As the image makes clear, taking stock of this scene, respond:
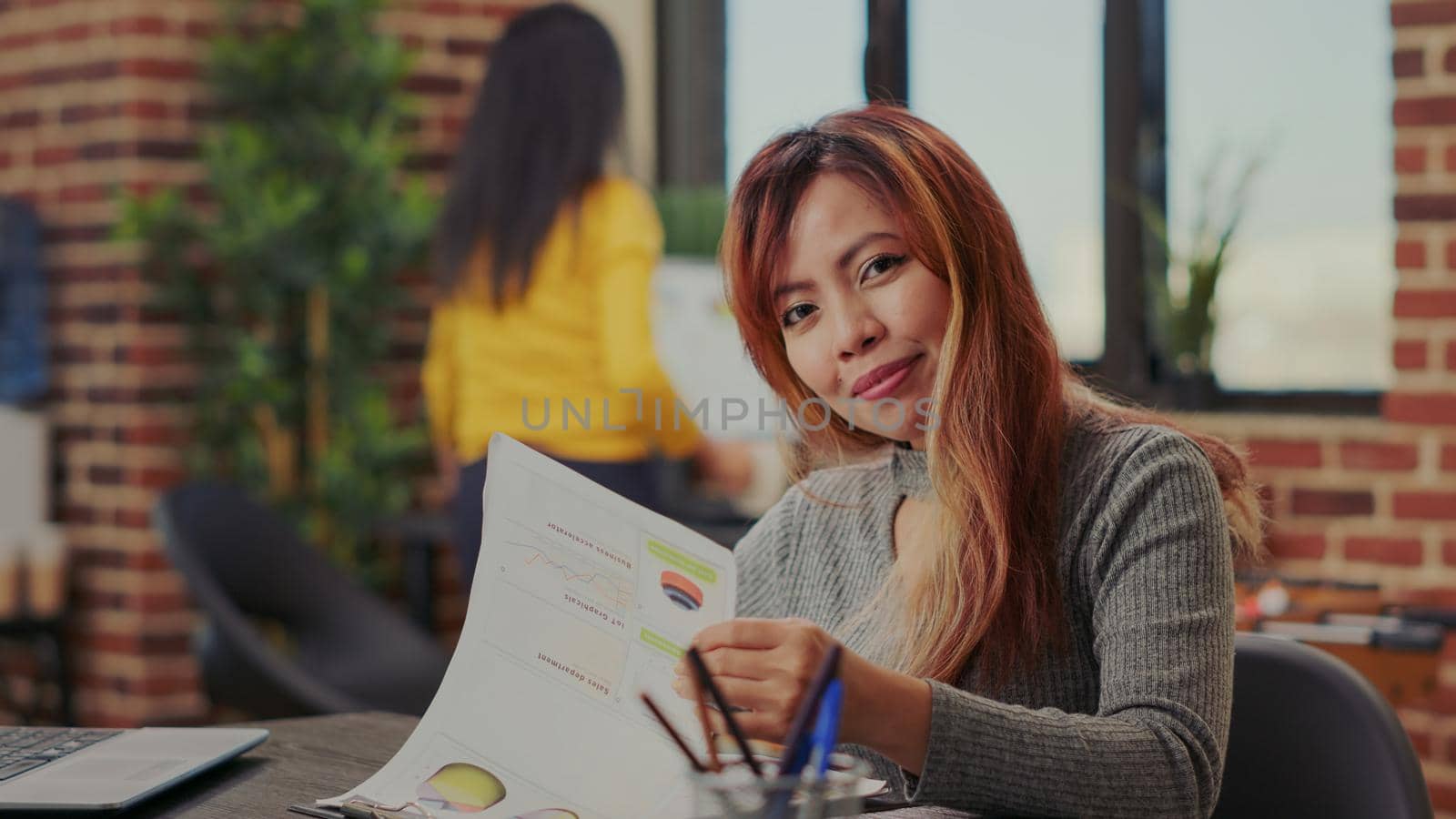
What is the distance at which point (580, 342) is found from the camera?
8.50ft

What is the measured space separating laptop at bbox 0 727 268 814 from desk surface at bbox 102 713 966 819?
14 mm

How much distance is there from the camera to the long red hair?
1.10 m

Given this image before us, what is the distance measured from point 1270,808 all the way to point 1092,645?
218mm

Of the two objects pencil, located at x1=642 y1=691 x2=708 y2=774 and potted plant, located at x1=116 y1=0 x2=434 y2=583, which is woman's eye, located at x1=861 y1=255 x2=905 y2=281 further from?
potted plant, located at x1=116 y1=0 x2=434 y2=583

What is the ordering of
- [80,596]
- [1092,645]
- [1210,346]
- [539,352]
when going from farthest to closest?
1. [80,596]
2. [1210,346]
3. [539,352]
4. [1092,645]

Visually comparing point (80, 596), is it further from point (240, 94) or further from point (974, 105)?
point (974, 105)

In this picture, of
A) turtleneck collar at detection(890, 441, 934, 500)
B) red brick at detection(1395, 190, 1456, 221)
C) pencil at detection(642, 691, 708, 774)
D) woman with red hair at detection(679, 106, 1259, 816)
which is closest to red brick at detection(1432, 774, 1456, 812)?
red brick at detection(1395, 190, 1456, 221)

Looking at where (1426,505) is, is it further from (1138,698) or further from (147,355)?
(147,355)

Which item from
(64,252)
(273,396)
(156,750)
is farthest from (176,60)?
(156,750)

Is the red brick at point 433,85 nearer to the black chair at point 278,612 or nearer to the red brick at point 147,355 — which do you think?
the red brick at point 147,355

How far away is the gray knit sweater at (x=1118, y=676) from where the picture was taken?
0.94 m

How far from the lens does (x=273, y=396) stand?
331 centimetres

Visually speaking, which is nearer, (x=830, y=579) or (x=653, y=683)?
(x=653, y=683)

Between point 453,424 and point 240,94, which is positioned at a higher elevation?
point 240,94
